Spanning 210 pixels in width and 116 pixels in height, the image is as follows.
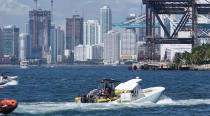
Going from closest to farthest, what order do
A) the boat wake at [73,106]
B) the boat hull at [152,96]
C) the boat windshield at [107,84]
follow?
the boat wake at [73,106], the boat windshield at [107,84], the boat hull at [152,96]

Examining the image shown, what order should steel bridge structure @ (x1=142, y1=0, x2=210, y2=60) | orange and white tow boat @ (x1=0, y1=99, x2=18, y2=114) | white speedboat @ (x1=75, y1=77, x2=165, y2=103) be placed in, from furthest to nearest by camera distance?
steel bridge structure @ (x1=142, y1=0, x2=210, y2=60)
white speedboat @ (x1=75, y1=77, x2=165, y2=103)
orange and white tow boat @ (x1=0, y1=99, x2=18, y2=114)

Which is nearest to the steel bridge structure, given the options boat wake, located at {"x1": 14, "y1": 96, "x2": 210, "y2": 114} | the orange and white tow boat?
boat wake, located at {"x1": 14, "y1": 96, "x2": 210, "y2": 114}

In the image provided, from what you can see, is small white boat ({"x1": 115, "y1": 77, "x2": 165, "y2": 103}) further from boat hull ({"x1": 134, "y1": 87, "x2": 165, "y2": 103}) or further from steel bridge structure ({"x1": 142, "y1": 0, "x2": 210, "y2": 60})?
steel bridge structure ({"x1": 142, "y1": 0, "x2": 210, "y2": 60})

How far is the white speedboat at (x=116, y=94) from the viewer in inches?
2208

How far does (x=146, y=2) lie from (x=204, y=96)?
389 ft

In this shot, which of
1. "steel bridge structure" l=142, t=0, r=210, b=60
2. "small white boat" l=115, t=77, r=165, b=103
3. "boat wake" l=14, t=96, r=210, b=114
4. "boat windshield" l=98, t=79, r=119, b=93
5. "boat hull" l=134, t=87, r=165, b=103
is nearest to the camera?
"boat wake" l=14, t=96, r=210, b=114

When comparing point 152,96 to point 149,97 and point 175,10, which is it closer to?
point 149,97

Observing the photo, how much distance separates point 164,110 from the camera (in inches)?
2147

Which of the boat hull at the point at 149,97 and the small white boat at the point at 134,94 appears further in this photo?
the boat hull at the point at 149,97

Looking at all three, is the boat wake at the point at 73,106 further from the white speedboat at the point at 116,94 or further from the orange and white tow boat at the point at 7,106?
the orange and white tow boat at the point at 7,106

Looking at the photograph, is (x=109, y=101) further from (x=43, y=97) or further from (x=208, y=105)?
(x=43, y=97)

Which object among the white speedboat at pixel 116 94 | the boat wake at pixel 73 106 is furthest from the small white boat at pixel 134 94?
the boat wake at pixel 73 106

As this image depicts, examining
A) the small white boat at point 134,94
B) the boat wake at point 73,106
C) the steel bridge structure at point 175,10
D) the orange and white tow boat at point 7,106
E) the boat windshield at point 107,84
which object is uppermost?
the steel bridge structure at point 175,10

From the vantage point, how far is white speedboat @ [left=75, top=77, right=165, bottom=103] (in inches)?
2208
